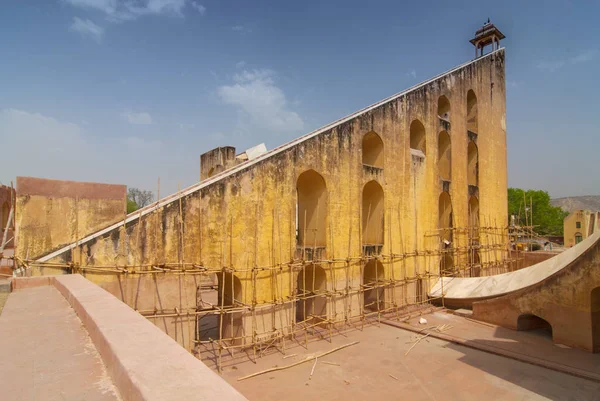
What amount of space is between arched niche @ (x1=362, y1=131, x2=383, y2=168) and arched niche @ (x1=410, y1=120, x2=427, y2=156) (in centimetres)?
211

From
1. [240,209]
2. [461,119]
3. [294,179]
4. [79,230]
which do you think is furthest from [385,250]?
[79,230]

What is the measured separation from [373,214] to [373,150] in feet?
6.14

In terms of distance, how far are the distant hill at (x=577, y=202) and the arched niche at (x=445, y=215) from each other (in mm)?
64999

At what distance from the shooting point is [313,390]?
5793mm

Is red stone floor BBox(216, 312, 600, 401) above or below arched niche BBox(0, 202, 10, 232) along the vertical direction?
below

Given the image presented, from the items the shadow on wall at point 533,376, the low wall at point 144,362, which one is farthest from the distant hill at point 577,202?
the low wall at point 144,362

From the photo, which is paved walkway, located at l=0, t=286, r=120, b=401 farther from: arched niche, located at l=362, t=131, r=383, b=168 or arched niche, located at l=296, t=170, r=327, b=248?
arched niche, located at l=362, t=131, r=383, b=168

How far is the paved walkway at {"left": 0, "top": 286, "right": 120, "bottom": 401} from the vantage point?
1.89 m

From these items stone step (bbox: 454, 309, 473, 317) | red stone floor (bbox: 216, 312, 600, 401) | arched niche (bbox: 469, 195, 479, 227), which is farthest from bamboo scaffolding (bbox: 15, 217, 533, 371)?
arched niche (bbox: 469, 195, 479, 227)

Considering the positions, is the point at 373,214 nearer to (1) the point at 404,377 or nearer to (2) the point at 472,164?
(1) the point at 404,377

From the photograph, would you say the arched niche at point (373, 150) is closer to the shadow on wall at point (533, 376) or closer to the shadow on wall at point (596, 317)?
the shadow on wall at point (533, 376)

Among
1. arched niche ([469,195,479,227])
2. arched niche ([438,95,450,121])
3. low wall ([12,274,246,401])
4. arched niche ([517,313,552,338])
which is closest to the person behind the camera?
low wall ([12,274,246,401])

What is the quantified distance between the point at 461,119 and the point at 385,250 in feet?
21.6

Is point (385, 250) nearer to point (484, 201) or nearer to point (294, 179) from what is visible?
point (294, 179)
